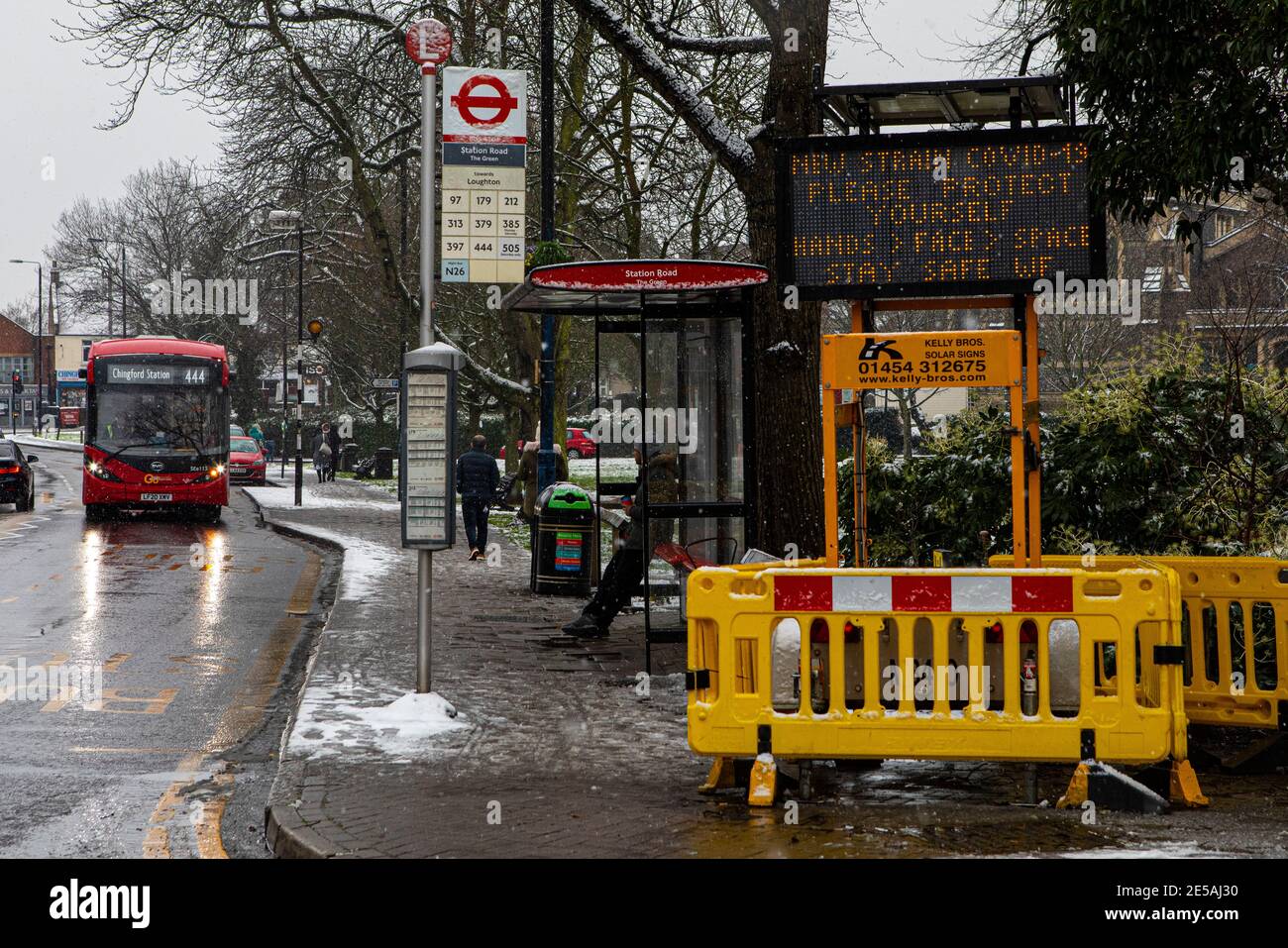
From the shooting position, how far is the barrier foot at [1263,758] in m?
7.71

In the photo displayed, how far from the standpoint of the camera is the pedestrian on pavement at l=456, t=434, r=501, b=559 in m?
21.2

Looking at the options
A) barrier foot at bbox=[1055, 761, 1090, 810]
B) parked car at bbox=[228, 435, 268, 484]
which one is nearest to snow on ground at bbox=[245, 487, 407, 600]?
barrier foot at bbox=[1055, 761, 1090, 810]

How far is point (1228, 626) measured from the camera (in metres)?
8.26

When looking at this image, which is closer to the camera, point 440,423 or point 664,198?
point 440,423

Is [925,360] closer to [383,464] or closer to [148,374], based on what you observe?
[148,374]

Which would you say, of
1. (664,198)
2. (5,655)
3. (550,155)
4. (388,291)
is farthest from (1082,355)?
(5,655)

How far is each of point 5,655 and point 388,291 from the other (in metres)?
15.6

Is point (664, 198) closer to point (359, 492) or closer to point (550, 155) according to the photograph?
point (550, 155)

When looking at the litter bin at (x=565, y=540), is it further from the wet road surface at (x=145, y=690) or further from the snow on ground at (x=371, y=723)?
the snow on ground at (x=371, y=723)

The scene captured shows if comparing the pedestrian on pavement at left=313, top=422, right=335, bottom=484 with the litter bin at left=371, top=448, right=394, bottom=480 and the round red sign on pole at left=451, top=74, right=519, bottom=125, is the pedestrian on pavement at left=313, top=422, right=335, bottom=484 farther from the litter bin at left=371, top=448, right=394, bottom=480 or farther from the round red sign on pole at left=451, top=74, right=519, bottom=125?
the round red sign on pole at left=451, top=74, right=519, bottom=125

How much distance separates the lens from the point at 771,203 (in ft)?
38.2

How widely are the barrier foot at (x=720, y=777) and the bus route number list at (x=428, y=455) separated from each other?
8.72 feet

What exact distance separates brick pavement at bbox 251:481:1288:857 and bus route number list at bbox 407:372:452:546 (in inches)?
46.4
